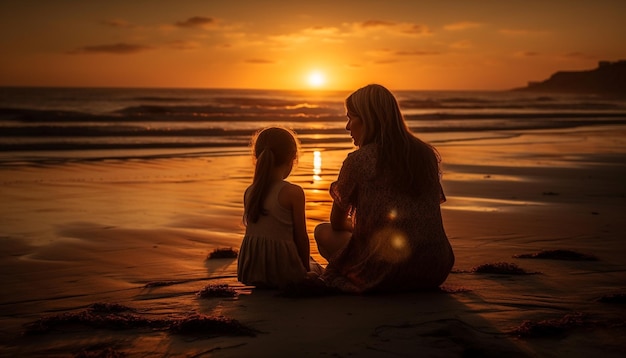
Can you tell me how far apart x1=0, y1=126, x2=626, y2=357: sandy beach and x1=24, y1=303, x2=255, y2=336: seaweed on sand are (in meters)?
0.01

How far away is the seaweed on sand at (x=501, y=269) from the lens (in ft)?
19.3

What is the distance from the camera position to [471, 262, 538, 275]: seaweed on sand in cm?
588

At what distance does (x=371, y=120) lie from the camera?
493 cm

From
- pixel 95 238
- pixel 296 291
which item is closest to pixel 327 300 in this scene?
pixel 296 291

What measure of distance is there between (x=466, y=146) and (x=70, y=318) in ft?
61.8

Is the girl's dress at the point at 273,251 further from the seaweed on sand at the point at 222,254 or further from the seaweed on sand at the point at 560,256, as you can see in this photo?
the seaweed on sand at the point at 560,256

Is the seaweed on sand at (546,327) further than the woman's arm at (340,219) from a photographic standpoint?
No

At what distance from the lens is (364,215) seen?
16.7ft

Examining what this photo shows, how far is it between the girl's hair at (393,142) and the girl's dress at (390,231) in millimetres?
68

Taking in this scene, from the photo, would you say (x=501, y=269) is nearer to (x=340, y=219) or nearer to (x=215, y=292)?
(x=340, y=219)

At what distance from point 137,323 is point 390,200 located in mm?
1830

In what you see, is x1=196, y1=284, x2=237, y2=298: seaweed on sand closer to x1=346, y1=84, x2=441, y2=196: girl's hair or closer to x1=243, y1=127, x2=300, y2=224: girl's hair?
x1=243, y1=127, x2=300, y2=224: girl's hair

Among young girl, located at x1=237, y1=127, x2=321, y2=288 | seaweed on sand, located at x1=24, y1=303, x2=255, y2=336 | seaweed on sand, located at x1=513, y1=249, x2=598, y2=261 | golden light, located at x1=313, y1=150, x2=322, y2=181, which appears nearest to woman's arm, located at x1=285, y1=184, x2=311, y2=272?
young girl, located at x1=237, y1=127, x2=321, y2=288

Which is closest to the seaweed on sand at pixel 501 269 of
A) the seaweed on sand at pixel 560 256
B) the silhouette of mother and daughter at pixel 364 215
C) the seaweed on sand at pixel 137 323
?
the seaweed on sand at pixel 560 256
